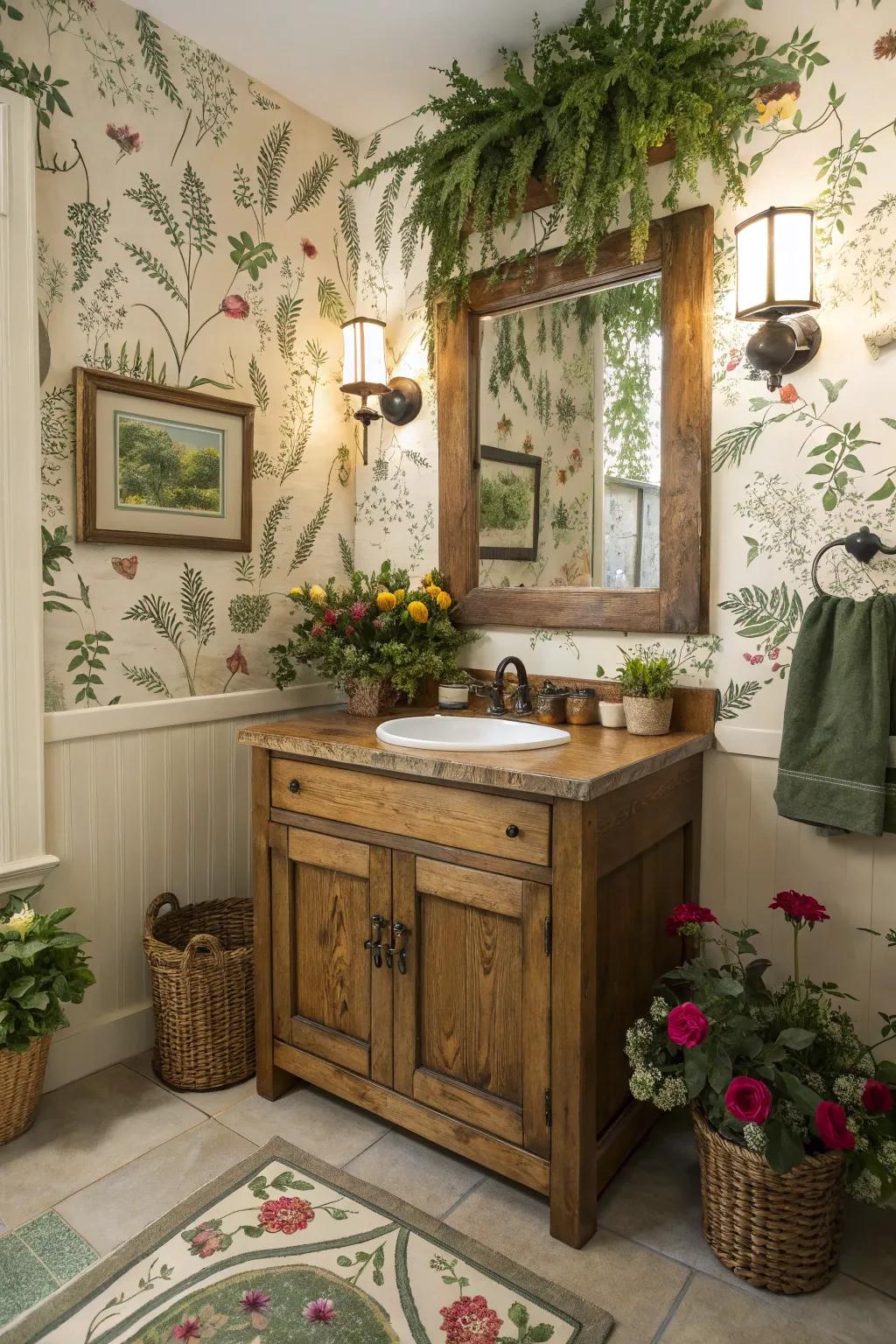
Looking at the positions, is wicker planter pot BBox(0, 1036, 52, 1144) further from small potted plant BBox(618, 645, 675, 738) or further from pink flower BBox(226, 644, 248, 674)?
small potted plant BBox(618, 645, 675, 738)

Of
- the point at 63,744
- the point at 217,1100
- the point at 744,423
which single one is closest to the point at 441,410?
the point at 744,423

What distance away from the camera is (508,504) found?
2287 millimetres

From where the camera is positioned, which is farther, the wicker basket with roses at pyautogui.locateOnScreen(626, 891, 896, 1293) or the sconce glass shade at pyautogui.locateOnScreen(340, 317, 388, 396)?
→ the sconce glass shade at pyautogui.locateOnScreen(340, 317, 388, 396)

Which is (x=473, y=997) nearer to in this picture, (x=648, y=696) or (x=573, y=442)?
(x=648, y=696)

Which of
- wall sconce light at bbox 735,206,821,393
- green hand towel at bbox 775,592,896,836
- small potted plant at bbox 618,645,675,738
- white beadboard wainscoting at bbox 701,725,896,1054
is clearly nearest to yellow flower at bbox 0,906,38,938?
small potted plant at bbox 618,645,675,738

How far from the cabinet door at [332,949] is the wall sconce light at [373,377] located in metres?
1.27

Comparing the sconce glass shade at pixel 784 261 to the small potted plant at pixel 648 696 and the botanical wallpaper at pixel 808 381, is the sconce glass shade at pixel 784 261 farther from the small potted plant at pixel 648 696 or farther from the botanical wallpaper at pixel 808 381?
the small potted plant at pixel 648 696

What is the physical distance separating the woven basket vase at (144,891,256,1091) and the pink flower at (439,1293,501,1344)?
885 millimetres

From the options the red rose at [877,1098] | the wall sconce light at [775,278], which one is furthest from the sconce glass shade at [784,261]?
the red rose at [877,1098]

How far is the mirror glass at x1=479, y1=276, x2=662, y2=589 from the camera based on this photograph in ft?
6.62

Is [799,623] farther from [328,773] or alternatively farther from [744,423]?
[328,773]

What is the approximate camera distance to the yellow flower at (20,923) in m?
1.84

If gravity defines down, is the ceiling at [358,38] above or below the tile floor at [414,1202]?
above

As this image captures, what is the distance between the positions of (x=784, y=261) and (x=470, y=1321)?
2015 millimetres
